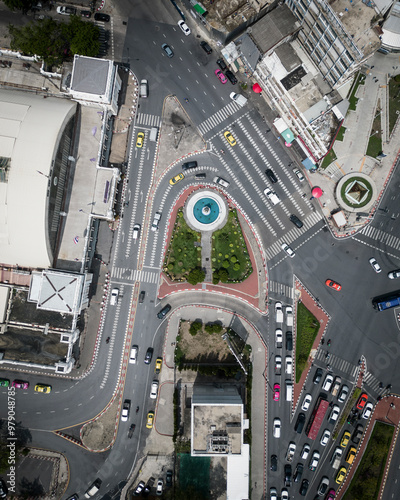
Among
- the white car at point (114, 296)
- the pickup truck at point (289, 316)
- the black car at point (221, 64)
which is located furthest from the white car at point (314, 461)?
the black car at point (221, 64)

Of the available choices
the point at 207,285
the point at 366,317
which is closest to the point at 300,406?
the point at 366,317

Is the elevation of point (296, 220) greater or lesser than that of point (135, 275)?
greater

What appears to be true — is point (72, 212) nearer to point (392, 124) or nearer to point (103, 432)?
point (103, 432)

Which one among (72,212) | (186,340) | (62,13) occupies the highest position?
(62,13)

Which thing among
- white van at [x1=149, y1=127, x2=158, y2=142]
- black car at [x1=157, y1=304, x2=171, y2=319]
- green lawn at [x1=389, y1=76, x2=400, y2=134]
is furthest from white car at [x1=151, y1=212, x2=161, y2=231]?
green lawn at [x1=389, y1=76, x2=400, y2=134]

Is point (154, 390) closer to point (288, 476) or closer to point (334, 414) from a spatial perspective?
point (288, 476)

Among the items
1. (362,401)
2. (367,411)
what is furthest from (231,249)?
(367,411)
